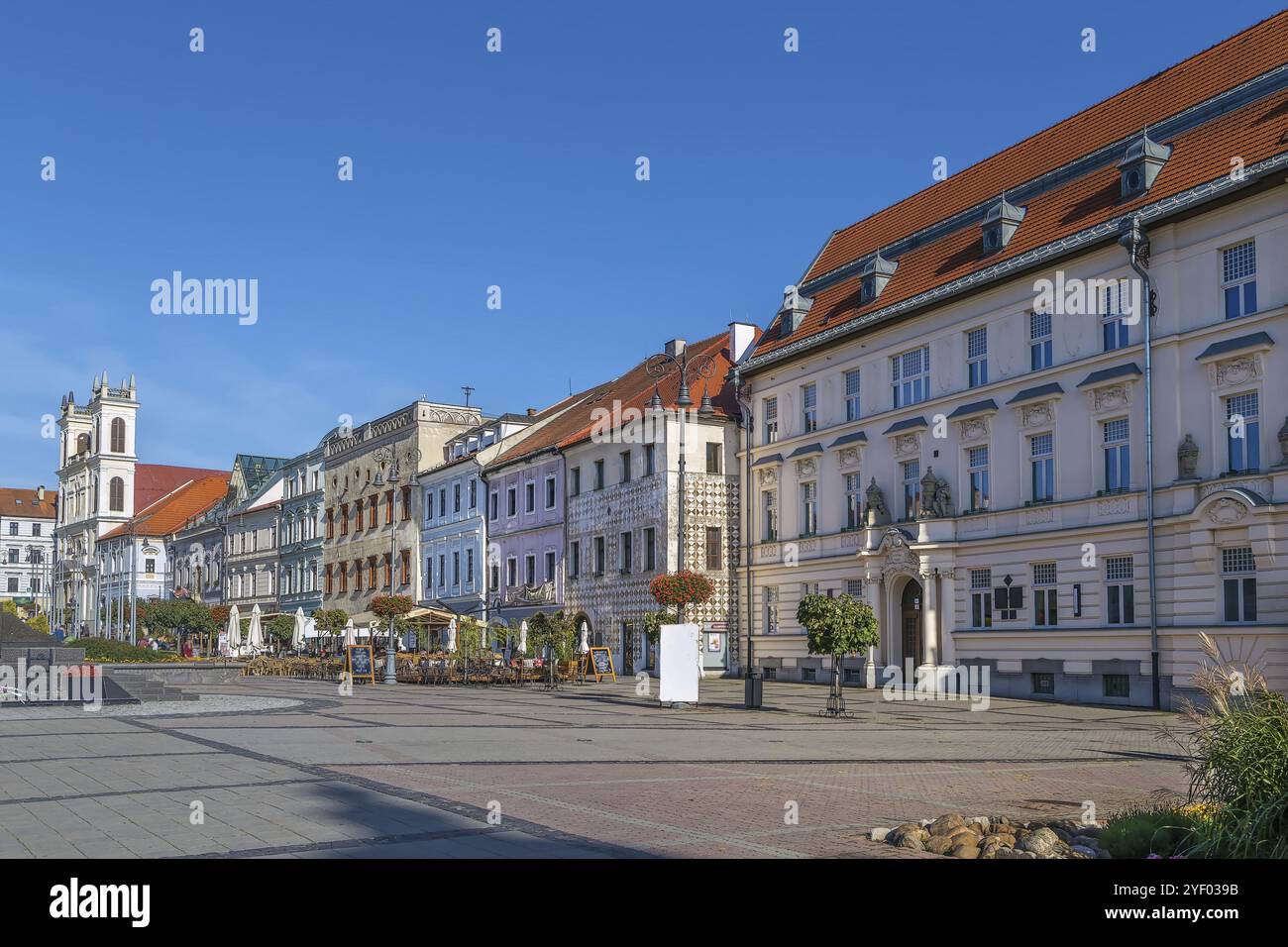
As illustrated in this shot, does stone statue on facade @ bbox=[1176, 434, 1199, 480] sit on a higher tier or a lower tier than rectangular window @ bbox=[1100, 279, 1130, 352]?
lower

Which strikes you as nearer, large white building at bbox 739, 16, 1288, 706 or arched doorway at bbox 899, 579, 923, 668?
large white building at bbox 739, 16, 1288, 706

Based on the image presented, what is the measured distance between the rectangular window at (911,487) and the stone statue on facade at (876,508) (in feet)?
2.27

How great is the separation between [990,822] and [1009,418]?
972 inches

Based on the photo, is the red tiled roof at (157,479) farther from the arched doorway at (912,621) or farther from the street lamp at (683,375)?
the arched doorway at (912,621)

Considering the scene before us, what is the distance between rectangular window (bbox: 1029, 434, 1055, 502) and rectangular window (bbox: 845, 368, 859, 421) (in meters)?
7.85

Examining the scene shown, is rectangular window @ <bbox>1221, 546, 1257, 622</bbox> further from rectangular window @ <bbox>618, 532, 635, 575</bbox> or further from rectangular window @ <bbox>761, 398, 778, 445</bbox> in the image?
rectangular window @ <bbox>618, 532, 635, 575</bbox>

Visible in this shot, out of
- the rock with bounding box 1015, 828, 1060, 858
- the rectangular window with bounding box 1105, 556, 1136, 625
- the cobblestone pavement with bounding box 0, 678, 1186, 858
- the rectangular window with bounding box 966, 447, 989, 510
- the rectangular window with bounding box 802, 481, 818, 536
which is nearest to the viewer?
Answer: the rock with bounding box 1015, 828, 1060, 858

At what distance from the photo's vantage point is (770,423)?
44.9 metres

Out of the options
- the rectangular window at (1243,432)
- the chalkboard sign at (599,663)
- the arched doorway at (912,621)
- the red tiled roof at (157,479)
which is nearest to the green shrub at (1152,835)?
the rectangular window at (1243,432)

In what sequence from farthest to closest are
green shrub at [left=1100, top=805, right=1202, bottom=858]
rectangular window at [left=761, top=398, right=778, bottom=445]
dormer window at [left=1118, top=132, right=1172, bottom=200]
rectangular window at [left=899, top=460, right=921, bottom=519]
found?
rectangular window at [left=761, top=398, right=778, bottom=445]
rectangular window at [left=899, top=460, right=921, bottom=519]
dormer window at [left=1118, top=132, right=1172, bottom=200]
green shrub at [left=1100, top=805, right=1202, bottom=858]

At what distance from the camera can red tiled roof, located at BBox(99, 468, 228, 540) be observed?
11469 cm

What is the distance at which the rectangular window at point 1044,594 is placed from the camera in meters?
32.2

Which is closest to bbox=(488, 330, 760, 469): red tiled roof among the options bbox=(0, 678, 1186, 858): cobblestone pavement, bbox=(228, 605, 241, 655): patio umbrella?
bbox=(228, 605, 241, 655): patio umbrella
